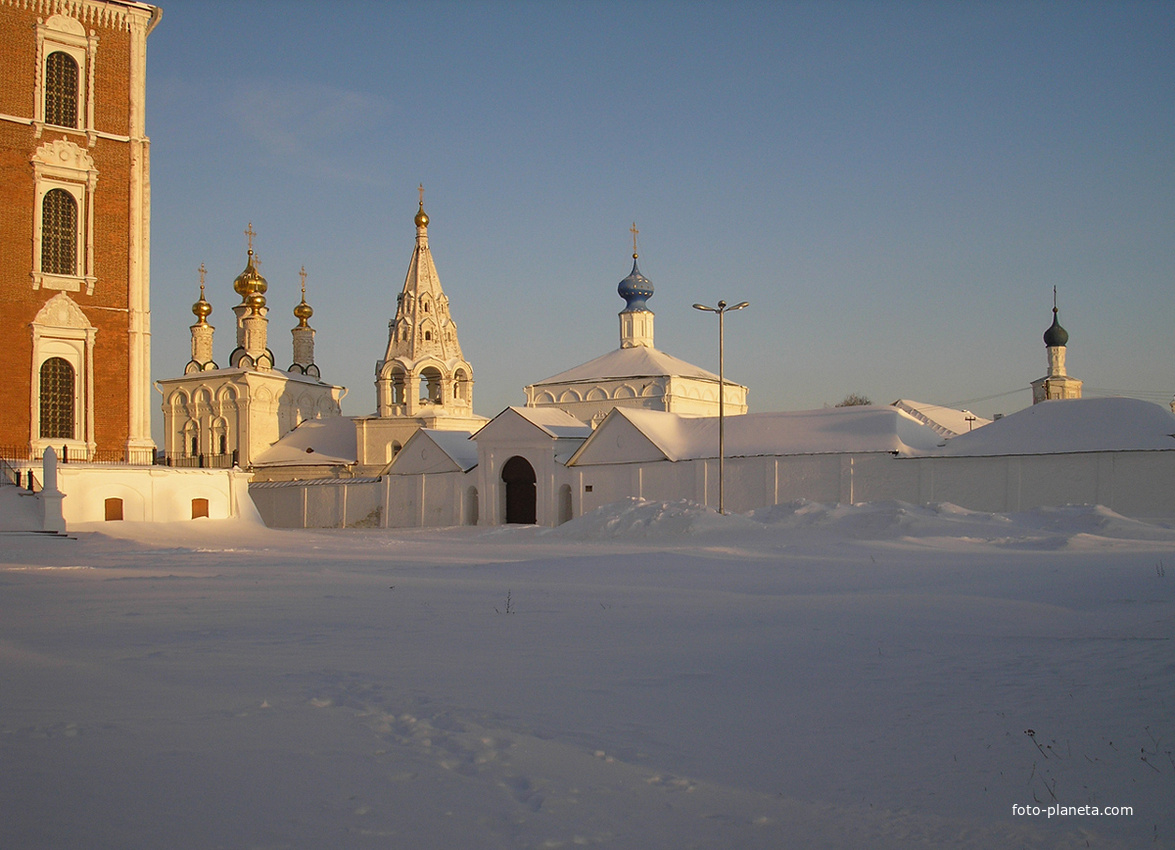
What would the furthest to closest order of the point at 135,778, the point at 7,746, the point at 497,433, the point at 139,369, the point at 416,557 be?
the point at 497,433
the point at 139,369
the point at 416,557
the point at 7,746
the point at 135,778

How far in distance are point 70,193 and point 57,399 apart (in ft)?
19.9

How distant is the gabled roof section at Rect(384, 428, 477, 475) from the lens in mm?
41156

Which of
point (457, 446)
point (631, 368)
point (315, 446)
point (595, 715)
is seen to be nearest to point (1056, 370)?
point (631, 368)

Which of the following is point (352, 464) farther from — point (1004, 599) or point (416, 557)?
point (1004, 599)

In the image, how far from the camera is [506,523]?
39.9 metres

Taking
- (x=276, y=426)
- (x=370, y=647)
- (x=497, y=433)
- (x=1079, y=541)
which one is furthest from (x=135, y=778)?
(x=276, y=426)

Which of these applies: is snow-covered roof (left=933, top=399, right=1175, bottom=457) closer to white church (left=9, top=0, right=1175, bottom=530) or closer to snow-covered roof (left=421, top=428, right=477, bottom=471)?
white church (left=9, top=0, right=1175, bottom=530)

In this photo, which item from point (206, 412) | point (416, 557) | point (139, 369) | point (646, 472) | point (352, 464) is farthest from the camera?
point (206, 412)

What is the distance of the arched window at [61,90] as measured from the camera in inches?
1204

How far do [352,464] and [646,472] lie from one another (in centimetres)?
2103

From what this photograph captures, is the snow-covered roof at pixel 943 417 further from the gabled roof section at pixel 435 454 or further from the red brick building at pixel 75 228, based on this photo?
the red brick building at pixel 75 228

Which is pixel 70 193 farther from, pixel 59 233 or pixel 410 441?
pixel 410 441

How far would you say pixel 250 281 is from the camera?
194 ft

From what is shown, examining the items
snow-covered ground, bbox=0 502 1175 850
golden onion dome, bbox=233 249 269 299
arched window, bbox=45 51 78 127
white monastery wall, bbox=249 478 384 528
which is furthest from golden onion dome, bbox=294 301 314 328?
snow-covered ground, bbox=0 502 1175 850
